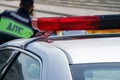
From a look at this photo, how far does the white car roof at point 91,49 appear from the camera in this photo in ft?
10.5

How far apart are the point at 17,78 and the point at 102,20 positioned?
86cm

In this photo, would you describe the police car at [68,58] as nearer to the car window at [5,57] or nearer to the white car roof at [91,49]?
the white car roof at [91,49]

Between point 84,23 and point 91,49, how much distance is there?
102cm

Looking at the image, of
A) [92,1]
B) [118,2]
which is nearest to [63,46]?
[118,2]

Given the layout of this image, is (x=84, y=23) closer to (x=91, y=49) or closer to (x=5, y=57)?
(x=5, y=57)

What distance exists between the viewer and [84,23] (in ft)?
14.4

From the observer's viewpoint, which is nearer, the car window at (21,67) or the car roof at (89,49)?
the car roof at (89,49)

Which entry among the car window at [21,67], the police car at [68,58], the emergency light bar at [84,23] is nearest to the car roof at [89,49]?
the police car at [68,58]

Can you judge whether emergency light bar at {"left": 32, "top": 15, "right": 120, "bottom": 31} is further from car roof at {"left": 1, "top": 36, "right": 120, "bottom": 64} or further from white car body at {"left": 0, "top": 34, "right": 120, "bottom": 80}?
white car body at {"left": 0, "top": 34, "right": 120, "bottom": 80}

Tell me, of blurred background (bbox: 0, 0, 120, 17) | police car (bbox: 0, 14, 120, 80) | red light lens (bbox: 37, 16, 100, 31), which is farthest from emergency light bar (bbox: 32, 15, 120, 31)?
blurred background (bbox: 0, 0, 120, 17)

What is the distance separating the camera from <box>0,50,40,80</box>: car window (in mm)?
3658

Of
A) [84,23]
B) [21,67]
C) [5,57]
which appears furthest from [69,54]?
[5,57]

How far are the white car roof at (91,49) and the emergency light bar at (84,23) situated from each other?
0.62 m

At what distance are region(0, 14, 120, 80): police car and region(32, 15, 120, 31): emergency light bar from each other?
0.36 metres
